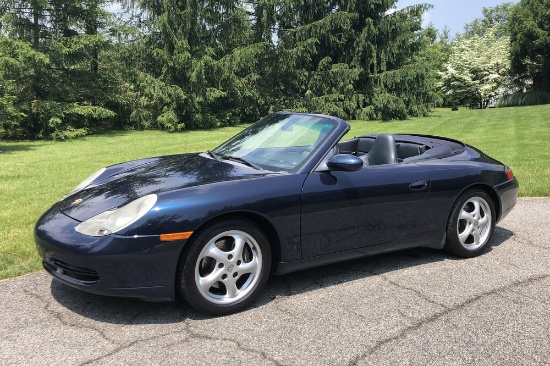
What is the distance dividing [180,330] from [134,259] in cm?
54

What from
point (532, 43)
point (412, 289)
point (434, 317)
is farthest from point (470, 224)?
point (532, 43)

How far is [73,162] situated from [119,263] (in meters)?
9.61

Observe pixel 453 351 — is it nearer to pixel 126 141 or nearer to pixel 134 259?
pixel 134 259

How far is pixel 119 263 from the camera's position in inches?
116

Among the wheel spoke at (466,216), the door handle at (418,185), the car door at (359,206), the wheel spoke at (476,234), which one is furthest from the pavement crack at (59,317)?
the wheel spoke at (476,234)

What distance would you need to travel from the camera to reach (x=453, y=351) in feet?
9.30

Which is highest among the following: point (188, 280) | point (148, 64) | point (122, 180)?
point (148, 64)

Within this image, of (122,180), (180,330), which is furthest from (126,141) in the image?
(180,330)

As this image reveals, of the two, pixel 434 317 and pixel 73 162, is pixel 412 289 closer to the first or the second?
pixel 434 317

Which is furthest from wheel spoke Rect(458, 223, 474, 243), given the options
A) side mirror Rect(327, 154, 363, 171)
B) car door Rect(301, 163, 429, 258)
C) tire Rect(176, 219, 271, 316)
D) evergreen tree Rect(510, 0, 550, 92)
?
evergreen tree Rect(510, 0, 550, 92)

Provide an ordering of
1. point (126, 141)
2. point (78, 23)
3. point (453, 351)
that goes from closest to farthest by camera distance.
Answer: point (453, 351) < point (126, 141) < point (78, 23)

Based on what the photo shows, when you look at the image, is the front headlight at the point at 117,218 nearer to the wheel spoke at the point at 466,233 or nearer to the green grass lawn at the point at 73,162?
the green grass lawn at the point at 73,162

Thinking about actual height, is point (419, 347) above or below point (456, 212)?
below

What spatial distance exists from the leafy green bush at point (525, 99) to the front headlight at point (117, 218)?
4663cm
